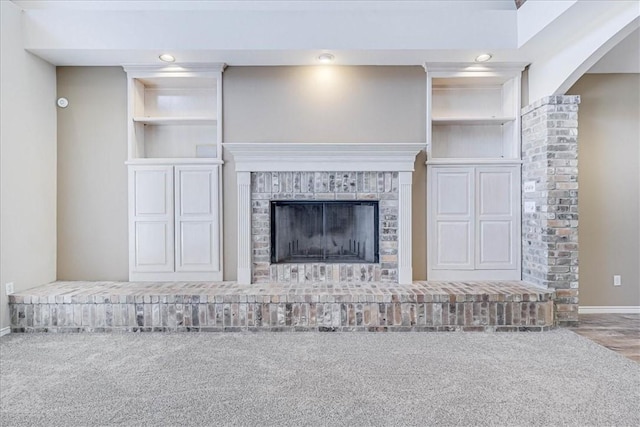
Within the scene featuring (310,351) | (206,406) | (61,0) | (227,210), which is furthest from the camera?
(227,210)

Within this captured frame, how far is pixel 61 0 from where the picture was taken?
3.46 meters

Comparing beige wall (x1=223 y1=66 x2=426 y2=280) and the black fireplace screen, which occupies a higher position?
beige wall (x1=223 y1=66 x2=426 y2=280)

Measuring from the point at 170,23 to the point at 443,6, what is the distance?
267 centimetres

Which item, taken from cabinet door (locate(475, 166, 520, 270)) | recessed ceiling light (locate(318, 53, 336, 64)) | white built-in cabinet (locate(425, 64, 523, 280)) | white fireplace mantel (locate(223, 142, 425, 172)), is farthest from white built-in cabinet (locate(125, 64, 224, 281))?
cabinet door (locate(475, 166, 520, 270))

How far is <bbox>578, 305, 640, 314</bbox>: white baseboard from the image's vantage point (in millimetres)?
3688

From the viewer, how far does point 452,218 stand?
3.66 m

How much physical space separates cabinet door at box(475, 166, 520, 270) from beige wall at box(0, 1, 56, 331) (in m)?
4.46

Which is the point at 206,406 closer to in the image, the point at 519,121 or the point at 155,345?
the point at 155,345

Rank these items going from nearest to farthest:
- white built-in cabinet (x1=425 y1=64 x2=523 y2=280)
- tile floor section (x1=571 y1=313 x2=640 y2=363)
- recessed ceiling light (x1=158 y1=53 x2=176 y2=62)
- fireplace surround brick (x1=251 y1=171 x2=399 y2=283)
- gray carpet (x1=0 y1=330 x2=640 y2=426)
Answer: gray carpet (x1=0 y1=330 x2=640 y2=426)
tile floor section (x1=571 y1=313 x2=640 y2=363)
recessed ceiling light (x1=158 y1=53 x2=176 y2=62)
fireplace surround brick (x1=251 y1=171 x2=399 y2=283)
white built-in cabinet (x1=425 y1=64 x2=523 y2=280)

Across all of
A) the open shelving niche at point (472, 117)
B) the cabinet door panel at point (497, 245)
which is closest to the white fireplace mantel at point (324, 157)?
the open shelving niche at point (472, 117)

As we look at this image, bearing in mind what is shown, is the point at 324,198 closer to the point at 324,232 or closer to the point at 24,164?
the point at 324,232

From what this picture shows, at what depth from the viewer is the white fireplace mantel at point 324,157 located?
133 inches

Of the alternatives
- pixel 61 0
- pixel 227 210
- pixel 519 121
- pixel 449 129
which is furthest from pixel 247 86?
pixel 519 121

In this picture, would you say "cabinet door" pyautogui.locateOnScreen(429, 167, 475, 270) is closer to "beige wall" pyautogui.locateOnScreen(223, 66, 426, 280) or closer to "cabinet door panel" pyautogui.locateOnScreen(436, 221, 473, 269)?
"cabinet door panel" pyautogui.locateOnScreen(436, 221, 473, 269)
